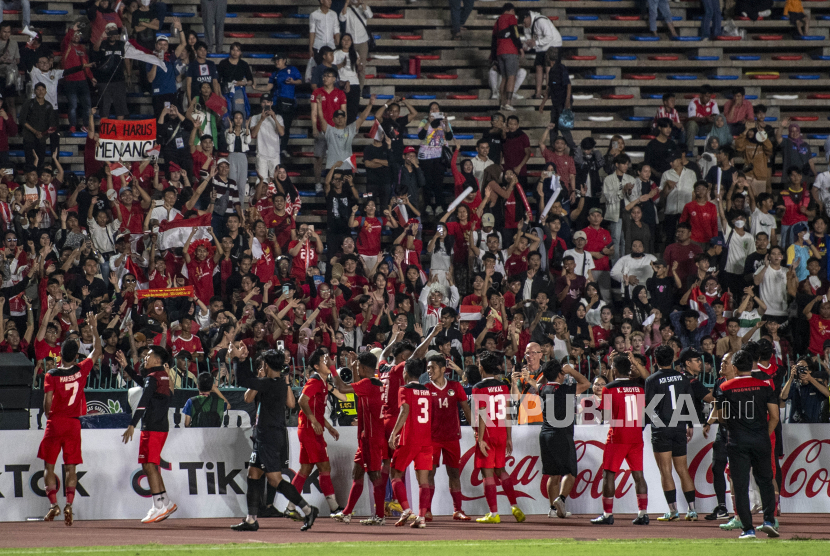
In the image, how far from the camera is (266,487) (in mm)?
13656

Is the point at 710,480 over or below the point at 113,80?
below

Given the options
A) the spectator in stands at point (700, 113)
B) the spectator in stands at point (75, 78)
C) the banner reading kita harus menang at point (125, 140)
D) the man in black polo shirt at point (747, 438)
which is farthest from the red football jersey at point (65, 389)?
the spectator in stands at point (700, 113)

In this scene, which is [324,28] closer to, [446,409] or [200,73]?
[200,73]

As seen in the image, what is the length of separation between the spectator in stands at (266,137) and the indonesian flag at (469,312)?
4.74 metres

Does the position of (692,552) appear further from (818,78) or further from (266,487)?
(818,78)

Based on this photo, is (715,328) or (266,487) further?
(715,328)

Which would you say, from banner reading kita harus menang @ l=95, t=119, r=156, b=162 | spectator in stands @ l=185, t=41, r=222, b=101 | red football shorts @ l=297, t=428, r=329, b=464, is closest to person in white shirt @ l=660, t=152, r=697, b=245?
spectator in stands @ l=185, t=41, r=222, b=101

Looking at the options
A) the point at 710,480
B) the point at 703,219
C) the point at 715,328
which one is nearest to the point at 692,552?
the point at 710,480

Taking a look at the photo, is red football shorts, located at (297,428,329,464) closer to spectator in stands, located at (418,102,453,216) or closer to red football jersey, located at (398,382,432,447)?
red football jersey, located at (398,382,432,447)

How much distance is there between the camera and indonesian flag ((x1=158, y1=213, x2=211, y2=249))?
18281 millimetres

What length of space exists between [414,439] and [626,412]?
2.52 meters

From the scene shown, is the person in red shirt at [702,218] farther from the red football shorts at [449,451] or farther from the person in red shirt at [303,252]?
the red football shorts at [449,451]

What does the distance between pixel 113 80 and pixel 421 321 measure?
7416 mm

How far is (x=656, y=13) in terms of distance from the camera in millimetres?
25359
